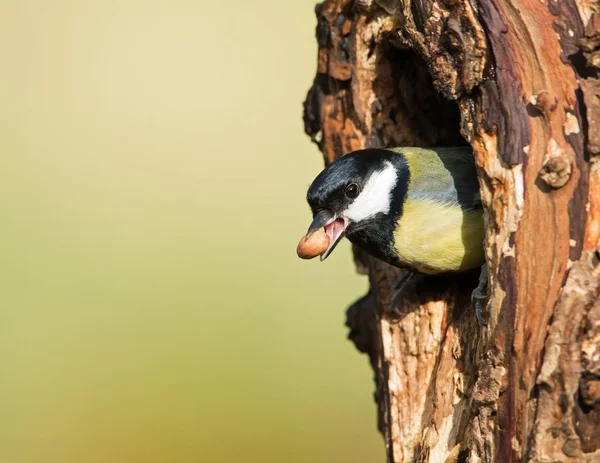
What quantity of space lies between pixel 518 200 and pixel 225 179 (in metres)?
2.95

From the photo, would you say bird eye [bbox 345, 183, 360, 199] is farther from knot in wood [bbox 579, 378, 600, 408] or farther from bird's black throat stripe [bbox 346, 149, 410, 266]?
knot in wood [bbox 579, 378, 600, 408]

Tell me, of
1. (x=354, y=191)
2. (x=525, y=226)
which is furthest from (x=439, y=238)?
(x=525, y=226)

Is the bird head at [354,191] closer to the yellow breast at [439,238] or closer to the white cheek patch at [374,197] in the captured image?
the white cheek patch at [374,197]

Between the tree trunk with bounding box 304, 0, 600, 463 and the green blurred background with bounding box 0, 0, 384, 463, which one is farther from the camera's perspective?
the green blurred background with bounding box 0, 0, 384, 463

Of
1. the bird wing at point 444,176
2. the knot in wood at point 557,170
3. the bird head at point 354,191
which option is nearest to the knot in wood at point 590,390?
the knot in wood at point 557,170

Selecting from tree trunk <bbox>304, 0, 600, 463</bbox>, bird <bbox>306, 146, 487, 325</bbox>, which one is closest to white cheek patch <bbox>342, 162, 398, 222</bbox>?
bird <bbox>306, 146, 487, 325</bbox>

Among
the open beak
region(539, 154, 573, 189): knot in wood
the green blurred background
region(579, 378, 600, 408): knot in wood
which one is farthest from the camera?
the green blurred background

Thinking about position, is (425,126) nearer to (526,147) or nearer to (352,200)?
(352,200)

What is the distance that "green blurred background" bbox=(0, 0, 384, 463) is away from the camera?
425 centimetres

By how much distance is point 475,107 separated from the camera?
2207mm

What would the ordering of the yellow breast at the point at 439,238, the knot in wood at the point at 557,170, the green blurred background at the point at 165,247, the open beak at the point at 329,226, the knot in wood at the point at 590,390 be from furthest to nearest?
the green blurred background at the point at 165,247 → the open beak at the point at 329,226 → the yellow breast at the point at 439,238 → the knot in wood at the point at 557,170 → the knot in wood at the point at 590,390

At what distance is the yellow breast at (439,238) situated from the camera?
2.51m

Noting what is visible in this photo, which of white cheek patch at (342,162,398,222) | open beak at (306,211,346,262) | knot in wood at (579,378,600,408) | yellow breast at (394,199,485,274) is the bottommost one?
knot in wood at (579,378,600,408)

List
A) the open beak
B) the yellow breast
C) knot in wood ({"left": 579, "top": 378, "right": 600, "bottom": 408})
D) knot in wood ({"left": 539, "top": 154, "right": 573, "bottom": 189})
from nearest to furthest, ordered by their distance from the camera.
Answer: knot in wood ({"left": 579, "top": 378, "right": 600, "bottom": 408}) → knot in wood ({"left": 539, "top": 154, "right": 573, "bottom": 189}) → the yellow breast → the open beak
